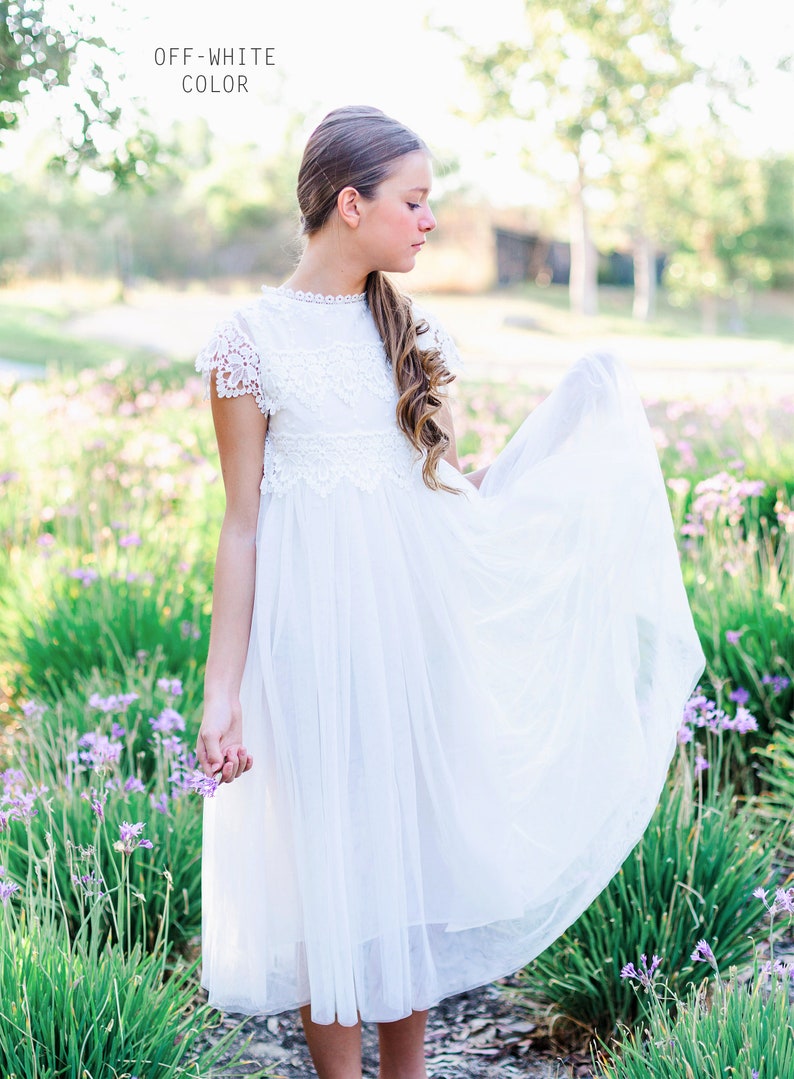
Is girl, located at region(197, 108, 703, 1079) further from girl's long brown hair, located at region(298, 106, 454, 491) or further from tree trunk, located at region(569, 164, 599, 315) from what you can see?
tree trunk, located at region(569, 164, 599, 315)

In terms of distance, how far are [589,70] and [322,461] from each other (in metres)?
27.1

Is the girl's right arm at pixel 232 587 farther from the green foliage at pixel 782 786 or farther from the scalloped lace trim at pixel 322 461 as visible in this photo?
the green foliage at pixel 782 786

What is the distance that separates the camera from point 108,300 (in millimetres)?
32094

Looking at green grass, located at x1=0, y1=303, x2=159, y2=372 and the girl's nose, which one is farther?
green grass, located at x1=0, y1=303, x2=159, y2=372

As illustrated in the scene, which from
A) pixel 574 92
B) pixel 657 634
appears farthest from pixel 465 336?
pixel 657 634

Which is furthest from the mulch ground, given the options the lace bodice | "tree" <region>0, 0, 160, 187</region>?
"tree" <region>0, 0, 160, 187</region>

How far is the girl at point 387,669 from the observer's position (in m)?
2.17

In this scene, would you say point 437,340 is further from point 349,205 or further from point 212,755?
point 212,755

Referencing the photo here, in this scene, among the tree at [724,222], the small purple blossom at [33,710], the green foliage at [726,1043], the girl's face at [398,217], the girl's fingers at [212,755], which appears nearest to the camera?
the green foliage at [726,1043]

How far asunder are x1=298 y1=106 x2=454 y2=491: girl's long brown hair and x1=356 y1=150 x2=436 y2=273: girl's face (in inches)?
0.8

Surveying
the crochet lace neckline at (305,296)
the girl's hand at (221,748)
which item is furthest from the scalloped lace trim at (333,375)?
the girl's hand at (221,748)

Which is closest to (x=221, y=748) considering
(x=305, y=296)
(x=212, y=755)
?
(x=212, y=755)

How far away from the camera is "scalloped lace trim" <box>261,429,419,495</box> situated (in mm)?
2209

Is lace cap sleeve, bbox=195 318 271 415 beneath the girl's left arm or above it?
above
